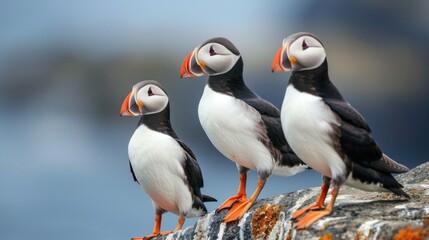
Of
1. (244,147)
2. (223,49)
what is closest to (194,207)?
Answer: (244,147)

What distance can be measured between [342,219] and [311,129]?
0.59 meters

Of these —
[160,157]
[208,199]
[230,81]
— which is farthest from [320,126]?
[208,199]

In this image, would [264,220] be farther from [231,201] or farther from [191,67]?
[191,67]

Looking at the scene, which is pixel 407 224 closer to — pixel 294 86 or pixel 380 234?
pixel 380 234

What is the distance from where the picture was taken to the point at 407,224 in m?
5.91

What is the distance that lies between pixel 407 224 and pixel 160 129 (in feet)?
7.69

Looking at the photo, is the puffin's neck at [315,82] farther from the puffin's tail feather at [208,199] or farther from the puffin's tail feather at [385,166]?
the puffin's tail feather at [208,199]

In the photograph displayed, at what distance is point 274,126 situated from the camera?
23.9ft

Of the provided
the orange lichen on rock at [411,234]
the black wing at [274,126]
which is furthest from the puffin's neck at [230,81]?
the orange lichen on rock at [411,234]

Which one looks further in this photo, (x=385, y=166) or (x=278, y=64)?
(x=385, y=166)

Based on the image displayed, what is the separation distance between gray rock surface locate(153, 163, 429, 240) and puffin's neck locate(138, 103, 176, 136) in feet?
2.42

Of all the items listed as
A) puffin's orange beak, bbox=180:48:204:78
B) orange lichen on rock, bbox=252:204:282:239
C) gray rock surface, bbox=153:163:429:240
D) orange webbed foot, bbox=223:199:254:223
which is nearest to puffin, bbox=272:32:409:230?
gray rock surface, bbox=153:163:429:240

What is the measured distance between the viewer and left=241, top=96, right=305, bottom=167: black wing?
730 cm

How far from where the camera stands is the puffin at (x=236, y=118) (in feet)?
23.8
